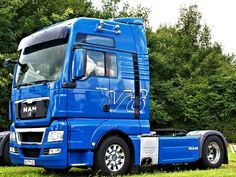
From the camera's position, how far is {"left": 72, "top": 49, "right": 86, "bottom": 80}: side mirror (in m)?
9.17

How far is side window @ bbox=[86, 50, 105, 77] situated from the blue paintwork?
0.37 feet

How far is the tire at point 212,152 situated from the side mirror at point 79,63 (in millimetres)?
4574

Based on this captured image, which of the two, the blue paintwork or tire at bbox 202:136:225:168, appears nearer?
the blue paintwork

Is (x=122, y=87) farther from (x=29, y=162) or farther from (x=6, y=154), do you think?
(x=6, y=154)

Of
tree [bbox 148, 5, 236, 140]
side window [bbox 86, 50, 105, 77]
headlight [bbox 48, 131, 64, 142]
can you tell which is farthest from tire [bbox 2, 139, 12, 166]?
tree [bbox 148, 5, 236, 140]

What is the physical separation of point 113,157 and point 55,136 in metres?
1.49

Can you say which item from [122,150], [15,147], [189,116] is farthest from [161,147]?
[189,116]

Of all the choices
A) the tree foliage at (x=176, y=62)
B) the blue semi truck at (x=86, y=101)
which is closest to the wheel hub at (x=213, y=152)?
the blue semi truck at (x=86, y=101)

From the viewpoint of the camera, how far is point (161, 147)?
10930 millimetres

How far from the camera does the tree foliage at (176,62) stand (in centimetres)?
2809

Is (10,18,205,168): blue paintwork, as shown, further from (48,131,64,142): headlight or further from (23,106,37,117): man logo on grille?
(23,106,37,117): man logo on grille

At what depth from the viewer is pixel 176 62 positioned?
40.2 metres

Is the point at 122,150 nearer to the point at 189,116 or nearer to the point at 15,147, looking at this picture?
the point at 15,147

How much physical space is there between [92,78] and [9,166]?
4582mm
